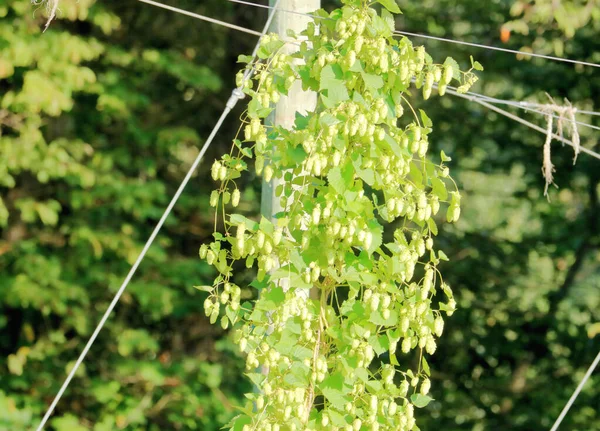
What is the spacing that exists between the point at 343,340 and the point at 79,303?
12.5 feet

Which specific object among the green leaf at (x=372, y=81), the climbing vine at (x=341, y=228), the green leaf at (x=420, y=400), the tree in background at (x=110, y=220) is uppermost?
the green leaf at (x=372, y=81)

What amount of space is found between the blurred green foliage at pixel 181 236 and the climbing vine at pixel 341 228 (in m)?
3.20

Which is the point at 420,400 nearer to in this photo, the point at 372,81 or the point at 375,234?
the point at 375,234

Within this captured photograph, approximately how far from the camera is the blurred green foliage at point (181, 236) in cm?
512

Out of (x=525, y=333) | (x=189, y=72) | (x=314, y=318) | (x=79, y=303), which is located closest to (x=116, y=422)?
(x=79, y=303)

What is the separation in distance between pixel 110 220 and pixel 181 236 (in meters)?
0.56

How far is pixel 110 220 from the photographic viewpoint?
5.33 metres

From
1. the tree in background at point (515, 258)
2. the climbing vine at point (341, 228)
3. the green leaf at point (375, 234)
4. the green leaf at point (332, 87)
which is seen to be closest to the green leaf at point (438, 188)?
the climbing vine at point (341, 228)

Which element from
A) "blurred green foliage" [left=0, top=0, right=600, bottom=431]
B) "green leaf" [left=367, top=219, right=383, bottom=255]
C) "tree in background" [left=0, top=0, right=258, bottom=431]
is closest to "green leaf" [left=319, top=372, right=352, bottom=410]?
"green leaf" [left=367, top=219, right=383, bottom=255]

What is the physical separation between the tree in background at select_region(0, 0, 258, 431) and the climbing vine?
10.2ft

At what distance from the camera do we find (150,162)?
544 centimetres

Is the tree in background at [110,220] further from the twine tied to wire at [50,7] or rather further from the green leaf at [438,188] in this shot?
the green leaf at [438,188]

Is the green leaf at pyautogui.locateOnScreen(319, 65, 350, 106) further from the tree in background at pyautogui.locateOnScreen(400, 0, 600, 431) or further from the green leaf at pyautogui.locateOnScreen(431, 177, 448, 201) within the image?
the tree in background at pyautogui.locateOnScreen(400, 0, 600, 431)

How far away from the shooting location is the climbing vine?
1.76 m
